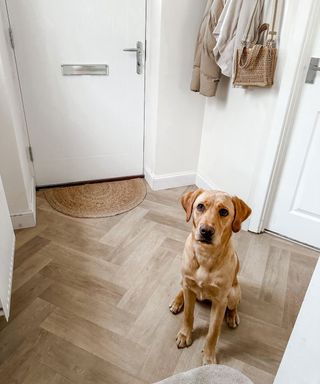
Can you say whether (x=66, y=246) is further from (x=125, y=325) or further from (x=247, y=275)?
(x=247, y=275)

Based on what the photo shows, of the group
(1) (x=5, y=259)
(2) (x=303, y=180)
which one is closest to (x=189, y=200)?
(1) (x=5, y=259)

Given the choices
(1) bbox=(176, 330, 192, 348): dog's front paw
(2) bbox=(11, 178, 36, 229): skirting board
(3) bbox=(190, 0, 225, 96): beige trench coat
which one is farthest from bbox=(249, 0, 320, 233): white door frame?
(2) bbox=(11, 178, 36, 229): skirting board

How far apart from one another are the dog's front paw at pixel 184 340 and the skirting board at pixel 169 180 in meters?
1.40

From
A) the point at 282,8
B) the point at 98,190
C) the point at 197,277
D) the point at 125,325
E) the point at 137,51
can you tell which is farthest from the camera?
the point at 98,190

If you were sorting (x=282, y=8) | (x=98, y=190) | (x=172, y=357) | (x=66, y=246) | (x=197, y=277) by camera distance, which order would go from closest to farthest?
(x=197, y=277), (x=172, y=357), (x=282, y=8), (x=66, y=246), (x=98, y=190)

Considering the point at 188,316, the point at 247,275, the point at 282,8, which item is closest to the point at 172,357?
the point at 188,316

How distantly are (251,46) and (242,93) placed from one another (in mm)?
336

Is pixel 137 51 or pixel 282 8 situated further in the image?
pixel 137 51

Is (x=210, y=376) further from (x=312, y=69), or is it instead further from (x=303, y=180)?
(x=312, y=69)

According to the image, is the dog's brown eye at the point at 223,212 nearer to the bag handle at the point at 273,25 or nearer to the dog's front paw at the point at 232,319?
the dog's front paw at the point at 232,319

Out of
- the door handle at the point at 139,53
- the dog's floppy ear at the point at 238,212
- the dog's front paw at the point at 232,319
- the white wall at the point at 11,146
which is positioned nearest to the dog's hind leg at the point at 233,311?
the dog's front paw at the point at 232,319

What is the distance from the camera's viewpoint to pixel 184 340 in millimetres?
1306

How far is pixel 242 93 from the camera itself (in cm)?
193

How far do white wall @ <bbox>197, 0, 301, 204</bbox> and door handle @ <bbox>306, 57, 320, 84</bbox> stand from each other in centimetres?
11
